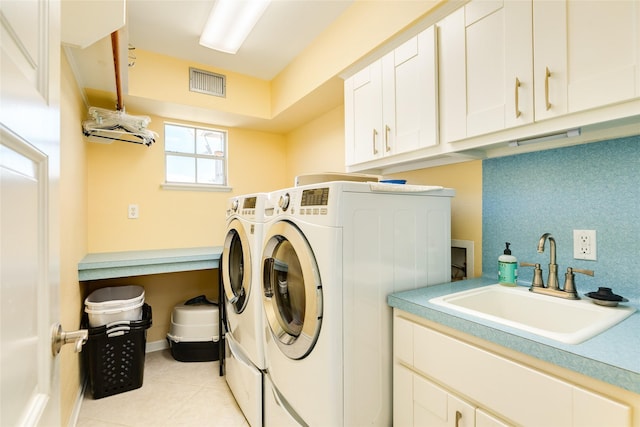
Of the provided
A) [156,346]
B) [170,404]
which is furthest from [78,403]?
[156,346]

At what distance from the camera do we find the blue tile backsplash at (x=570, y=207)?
48.4 inches

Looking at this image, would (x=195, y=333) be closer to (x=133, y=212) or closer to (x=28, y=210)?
(x=133, y=212)

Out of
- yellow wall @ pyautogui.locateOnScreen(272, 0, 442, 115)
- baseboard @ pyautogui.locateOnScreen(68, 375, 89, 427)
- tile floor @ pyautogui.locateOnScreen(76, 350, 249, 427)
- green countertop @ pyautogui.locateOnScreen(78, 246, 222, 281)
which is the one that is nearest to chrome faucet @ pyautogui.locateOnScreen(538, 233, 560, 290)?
yellow wall @ pyautogui.locateOnScreen(272, 0, 442, 115)

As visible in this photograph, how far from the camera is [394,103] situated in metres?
1.80

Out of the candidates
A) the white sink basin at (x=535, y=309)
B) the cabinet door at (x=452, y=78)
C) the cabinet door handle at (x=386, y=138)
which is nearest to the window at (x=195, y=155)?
the cabinet door handle at (x=386, y=138)

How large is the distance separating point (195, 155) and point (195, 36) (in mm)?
1179

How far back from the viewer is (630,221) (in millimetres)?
1222

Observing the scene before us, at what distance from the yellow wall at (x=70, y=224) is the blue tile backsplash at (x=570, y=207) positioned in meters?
2.29

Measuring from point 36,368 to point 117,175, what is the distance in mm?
2701

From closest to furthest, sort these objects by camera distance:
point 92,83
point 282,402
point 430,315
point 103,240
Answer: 1. point 430,315
2. point 282,402
3. point 92,83
4. point 103,240

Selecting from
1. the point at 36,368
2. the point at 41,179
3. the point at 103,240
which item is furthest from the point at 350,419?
the point at 103,240

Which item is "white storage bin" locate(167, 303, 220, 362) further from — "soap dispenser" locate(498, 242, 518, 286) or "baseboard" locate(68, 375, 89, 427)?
"soap dispenser" locate(498, 242, 518, 286)

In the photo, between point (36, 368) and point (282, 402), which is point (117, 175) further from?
point (36, 368)

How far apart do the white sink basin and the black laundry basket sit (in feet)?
6.85
